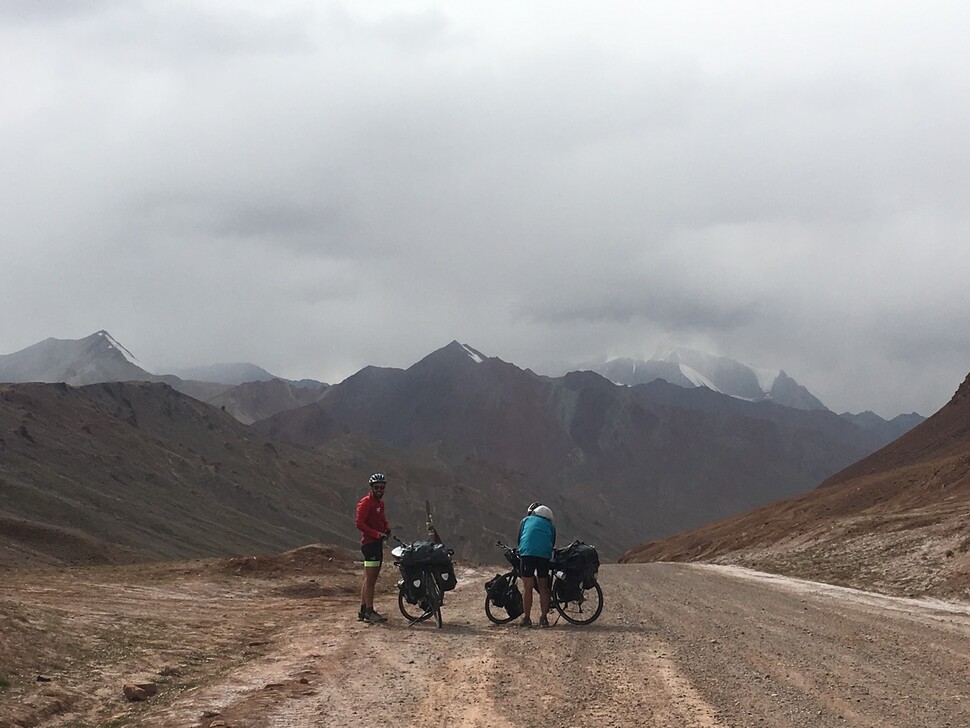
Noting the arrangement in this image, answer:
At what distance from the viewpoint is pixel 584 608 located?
15328 mm

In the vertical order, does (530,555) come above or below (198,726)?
above

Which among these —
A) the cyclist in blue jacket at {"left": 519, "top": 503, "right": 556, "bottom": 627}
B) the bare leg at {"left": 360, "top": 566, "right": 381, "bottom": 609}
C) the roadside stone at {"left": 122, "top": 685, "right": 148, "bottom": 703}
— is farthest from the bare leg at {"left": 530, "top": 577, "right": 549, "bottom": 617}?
the roadside stone at {"left": 122, "top": 685, "right": 148, "bottom": 703}

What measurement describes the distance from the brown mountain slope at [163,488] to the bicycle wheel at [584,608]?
36.2 meters

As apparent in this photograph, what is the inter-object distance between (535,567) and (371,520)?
3.19 metres

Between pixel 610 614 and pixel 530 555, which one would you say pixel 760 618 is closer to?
pixel 610 614

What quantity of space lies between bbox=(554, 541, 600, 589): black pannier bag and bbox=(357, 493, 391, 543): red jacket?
3.26 meters

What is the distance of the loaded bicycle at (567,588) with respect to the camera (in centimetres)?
1463

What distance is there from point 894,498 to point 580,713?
152ft

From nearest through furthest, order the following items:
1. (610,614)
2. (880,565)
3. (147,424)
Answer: (610,614)
(880,565)
(147,424)

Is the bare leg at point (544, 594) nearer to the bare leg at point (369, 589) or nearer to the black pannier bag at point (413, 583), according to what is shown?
the black pannier bag at point (413, 583)

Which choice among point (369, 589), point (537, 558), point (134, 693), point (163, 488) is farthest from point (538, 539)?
point (163, 488)

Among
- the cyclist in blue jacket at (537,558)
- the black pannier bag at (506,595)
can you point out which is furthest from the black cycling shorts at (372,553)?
the cyclist in blue jacket at (537,558)

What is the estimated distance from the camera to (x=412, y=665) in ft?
37.0

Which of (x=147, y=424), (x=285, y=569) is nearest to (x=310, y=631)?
(x=285, y=569)
